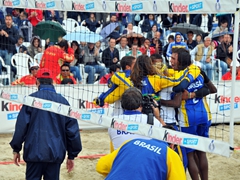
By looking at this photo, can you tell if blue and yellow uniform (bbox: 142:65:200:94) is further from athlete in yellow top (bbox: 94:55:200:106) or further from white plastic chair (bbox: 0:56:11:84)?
white plastic chair (bbox: 0:56:11:84)

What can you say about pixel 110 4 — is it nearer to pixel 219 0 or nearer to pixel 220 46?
pixel 219 0

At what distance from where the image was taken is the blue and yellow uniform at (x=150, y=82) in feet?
19.0

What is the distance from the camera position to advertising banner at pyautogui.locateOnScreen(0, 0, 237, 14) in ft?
15.5

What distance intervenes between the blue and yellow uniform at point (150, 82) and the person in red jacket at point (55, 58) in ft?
11.1

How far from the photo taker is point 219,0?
15.4 feet

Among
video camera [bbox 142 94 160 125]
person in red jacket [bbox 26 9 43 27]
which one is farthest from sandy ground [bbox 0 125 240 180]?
person in red jacket [bbox 26 9 43 27]

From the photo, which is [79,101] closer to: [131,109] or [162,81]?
[162,81]

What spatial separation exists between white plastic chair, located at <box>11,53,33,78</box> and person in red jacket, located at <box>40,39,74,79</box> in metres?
0.76

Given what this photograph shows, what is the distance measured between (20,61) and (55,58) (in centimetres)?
130

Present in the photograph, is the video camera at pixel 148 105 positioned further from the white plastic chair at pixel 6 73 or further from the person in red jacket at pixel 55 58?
the white plastic chair at pixel 6 73

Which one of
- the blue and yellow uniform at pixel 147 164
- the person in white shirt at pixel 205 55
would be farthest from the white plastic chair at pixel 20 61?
the blue and yellow uniform at pixel 147 164

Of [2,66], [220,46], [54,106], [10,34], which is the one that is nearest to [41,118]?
[54,106]

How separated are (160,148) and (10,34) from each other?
7.94 meters

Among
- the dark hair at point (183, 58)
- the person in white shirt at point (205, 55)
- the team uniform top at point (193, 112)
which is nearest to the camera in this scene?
the dark hair at point (183, 58)
